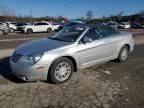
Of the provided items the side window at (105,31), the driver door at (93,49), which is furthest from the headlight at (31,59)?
the side window at (105,31)

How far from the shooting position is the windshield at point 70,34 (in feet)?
18.3

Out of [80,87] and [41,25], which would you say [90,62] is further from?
[41,25]

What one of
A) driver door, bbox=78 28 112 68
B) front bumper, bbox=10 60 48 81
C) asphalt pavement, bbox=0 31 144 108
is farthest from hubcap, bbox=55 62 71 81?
driver door, bbox=78 28 112 68

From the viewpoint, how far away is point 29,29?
1049 inches

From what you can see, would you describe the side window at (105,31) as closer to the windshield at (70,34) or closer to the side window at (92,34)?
the side window at (92,34)

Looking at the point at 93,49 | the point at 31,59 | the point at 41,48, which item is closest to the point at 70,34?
the point at 93,49

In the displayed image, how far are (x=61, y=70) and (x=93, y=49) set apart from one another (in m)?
1.24

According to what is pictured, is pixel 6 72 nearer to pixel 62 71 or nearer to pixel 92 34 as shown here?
pixel 62 71

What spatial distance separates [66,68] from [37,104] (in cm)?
145

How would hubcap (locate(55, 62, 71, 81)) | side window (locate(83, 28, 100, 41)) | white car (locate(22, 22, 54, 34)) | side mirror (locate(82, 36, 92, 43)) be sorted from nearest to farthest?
hubcap (locate(55, 62, 71, 81))
side mirror (locate(82, 36, 92, 43))
side window (locate(83, 28, 100, 41))
white car (locate(22, 22, 54, 34))

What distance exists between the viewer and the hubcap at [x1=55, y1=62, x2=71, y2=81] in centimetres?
489

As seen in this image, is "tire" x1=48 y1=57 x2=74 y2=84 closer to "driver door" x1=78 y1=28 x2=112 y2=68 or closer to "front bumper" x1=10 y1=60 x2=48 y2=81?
"front bumper" x1=10 y1=60 x2=48 y2=81

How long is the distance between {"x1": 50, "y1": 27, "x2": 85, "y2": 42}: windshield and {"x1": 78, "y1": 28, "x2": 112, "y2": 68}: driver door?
0.22 metres

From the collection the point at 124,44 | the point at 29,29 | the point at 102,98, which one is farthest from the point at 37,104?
the point at 29,29
